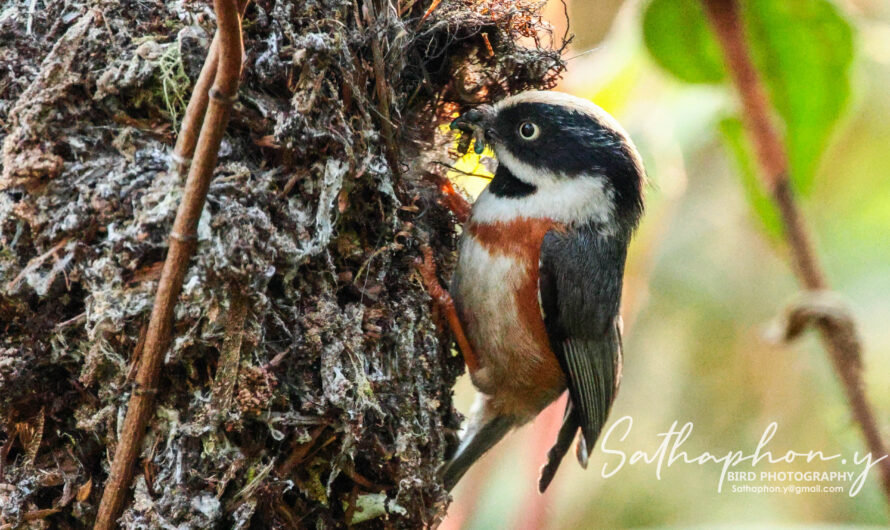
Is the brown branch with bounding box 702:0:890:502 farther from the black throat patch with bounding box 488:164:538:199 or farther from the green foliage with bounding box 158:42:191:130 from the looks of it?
the black throat patch with bounding box 488:164:538:199

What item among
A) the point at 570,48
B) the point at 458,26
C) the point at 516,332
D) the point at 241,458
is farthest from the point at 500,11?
the point at 241,458

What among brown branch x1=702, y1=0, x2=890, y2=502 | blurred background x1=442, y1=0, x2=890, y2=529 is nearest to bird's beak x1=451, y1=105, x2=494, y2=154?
blurred background x1=442, y1=0, x2=890, y2=529

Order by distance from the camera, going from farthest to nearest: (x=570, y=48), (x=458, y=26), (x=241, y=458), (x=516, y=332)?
1. (x=570, y=48)
2. (x=516, y=332)
3. (x=458, y=26)
4. (x=241, y=458)

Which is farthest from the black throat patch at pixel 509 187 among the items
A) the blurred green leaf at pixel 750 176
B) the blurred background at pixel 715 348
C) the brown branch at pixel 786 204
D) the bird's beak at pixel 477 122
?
the brown branch at pixel 786 204

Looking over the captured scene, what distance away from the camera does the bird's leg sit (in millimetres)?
3139

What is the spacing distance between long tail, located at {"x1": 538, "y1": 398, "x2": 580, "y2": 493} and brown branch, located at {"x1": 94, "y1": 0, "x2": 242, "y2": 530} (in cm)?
161

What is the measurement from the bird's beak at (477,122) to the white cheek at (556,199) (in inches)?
3.7

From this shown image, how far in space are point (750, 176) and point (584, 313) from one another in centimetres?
173

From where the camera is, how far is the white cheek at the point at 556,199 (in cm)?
344

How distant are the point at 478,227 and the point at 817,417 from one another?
304 centimetres

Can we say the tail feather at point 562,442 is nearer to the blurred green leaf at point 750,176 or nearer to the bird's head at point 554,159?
the bird's head at point 554,159

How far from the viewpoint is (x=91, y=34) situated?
2623 millimetres

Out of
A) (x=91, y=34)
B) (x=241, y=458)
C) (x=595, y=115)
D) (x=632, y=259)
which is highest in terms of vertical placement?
(x=91, y=34)

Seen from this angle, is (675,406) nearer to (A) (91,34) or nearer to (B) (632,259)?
A: (B) (632,259)
